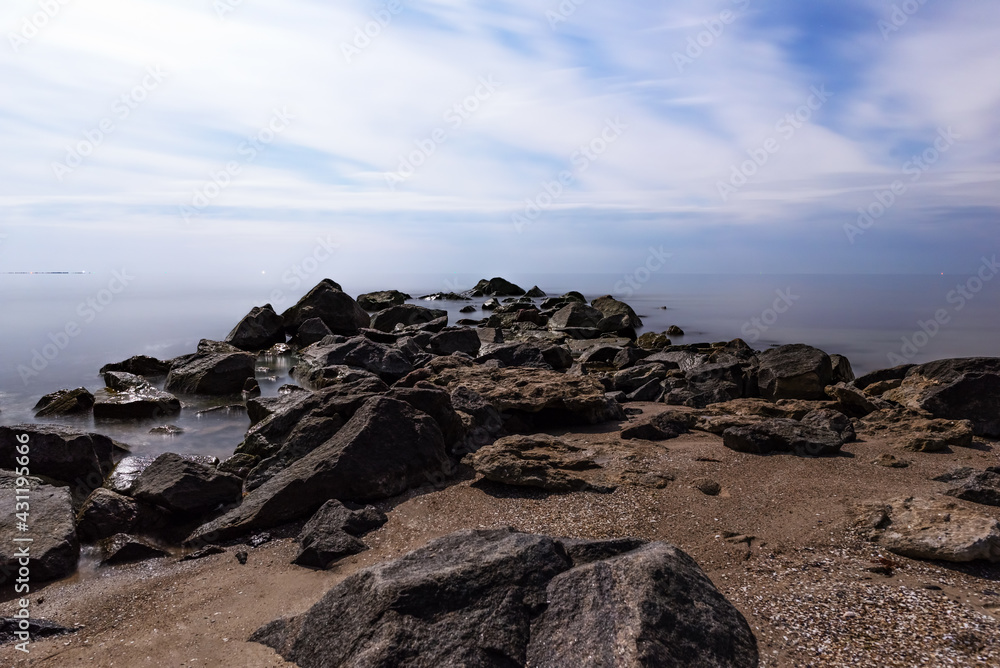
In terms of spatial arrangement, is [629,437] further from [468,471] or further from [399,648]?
[399,648]

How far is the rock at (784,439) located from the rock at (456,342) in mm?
12978

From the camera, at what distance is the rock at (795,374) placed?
1291 centimetres

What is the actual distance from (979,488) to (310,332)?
24.1 meters

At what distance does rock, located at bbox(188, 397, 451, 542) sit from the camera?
6.88 meters

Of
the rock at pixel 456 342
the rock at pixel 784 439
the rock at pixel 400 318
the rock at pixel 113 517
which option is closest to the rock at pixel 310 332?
the rock at pixel 400 318

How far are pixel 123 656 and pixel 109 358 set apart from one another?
22597 mm

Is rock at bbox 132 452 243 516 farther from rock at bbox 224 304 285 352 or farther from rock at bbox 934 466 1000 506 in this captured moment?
rock at bbox 224 304 285 352

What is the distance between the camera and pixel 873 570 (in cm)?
500

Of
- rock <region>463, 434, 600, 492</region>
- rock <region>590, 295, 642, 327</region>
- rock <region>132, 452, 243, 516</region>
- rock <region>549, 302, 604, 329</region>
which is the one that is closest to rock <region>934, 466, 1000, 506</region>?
rock <region>463, 434, 600, 492</region>

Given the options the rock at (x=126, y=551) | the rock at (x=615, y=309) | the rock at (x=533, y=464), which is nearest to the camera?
the rock at (x=126, y=551)

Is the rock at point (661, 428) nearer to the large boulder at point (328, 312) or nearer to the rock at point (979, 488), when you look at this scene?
the rock at point (979, 488)

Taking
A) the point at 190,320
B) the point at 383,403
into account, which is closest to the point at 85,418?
the point at 383,403

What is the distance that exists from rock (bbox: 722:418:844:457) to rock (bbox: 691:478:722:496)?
159cm

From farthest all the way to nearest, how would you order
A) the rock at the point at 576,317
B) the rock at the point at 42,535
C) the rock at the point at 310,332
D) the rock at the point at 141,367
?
the rock at the point at 576,317, the rock at the point at 310,332, the rock at the point at 141,367, the rock at the point at 42,535
